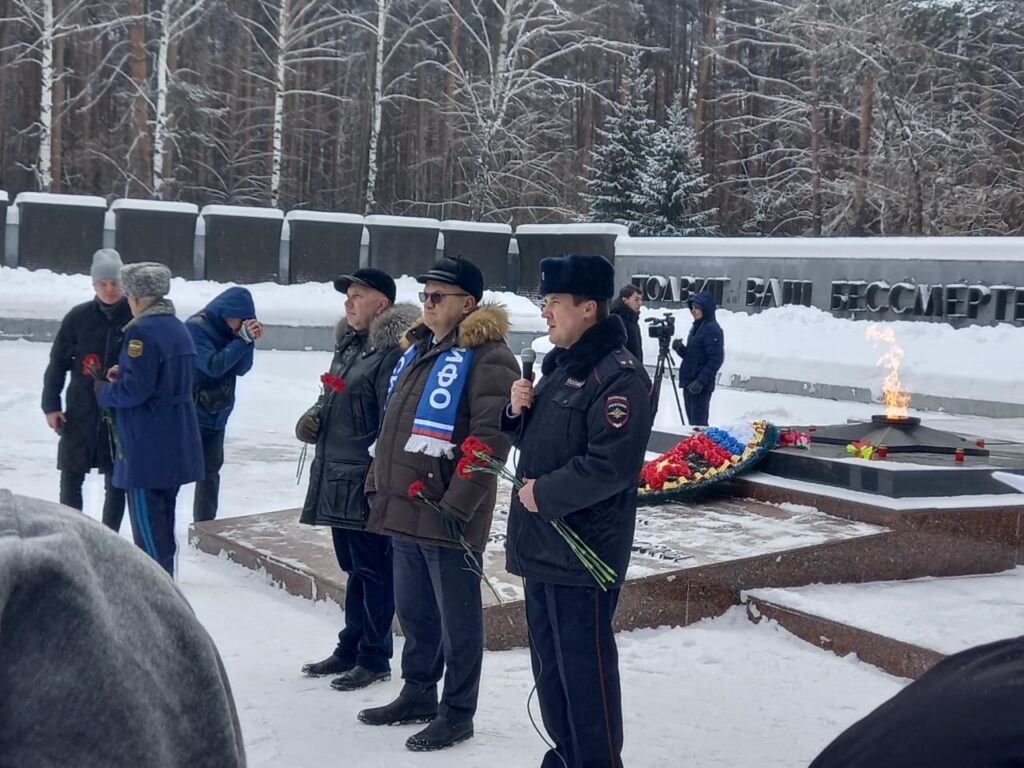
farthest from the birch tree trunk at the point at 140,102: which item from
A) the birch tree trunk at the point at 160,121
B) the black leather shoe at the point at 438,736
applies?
the black leather shoe at the point at 438,736

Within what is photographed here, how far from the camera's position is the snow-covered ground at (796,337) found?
1631cm

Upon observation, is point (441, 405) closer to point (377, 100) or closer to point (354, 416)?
point (354, 416)

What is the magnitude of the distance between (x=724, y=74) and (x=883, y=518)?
3769 centimetres

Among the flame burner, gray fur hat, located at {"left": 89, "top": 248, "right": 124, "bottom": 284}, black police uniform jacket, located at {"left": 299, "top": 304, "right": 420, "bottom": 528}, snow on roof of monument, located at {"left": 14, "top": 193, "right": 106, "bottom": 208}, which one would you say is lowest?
the flame burner

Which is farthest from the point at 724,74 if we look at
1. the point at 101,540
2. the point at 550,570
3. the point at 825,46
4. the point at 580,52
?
the point at 101,540

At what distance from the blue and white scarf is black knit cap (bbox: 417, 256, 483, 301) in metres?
0.26

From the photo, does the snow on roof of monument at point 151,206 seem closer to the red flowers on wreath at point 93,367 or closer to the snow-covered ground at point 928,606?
the red flowers on wreath at point 93,367

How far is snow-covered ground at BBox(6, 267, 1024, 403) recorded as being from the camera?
16.3 meters

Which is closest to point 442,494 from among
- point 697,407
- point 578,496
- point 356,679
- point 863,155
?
point 578,496

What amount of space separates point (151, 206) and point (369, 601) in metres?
19.9

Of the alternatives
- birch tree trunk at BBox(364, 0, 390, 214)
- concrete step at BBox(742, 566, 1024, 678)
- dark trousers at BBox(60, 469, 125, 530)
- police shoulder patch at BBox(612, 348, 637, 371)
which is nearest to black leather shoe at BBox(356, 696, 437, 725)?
police shoulder patch at BBox(612, 348, 637, 371)

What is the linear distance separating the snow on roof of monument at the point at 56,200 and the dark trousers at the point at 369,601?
19884 mm

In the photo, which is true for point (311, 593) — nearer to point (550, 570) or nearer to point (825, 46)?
point (550, 570)

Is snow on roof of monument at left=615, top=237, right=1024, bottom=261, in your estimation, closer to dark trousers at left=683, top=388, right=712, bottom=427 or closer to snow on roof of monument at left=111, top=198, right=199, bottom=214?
dark trousers at left=683, top=388, right=712, bottom=427
